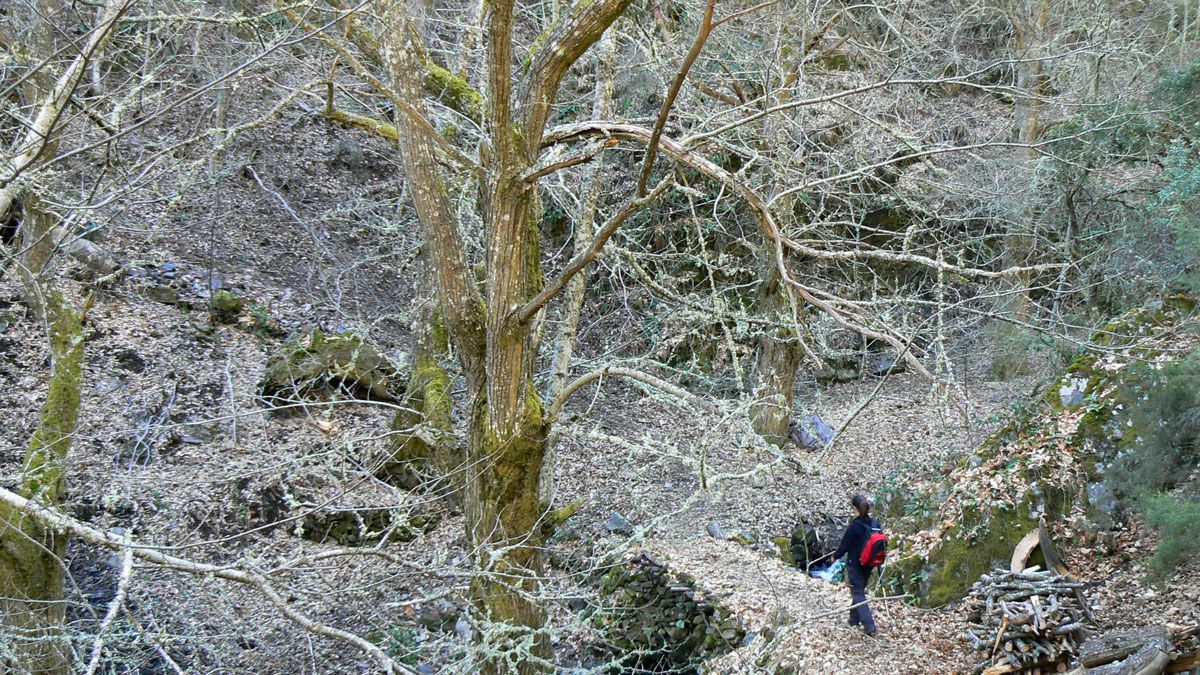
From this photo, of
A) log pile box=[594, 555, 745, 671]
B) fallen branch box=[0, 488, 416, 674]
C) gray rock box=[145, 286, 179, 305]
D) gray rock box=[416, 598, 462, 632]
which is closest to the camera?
fallen branch box=[0, 488, 416, 674]

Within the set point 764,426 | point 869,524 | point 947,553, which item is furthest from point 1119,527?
point 764,426

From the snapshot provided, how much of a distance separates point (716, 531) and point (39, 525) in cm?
645

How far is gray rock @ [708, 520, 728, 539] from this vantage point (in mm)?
9227

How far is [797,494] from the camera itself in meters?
9.98

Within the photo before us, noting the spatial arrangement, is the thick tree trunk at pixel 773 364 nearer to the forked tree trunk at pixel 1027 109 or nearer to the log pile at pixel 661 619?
the log pile at pixel 661 619

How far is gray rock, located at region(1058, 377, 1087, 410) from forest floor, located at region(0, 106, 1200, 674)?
101 cm

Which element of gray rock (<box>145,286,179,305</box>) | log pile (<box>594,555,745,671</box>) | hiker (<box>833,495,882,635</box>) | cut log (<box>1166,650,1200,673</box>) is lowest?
log pile (<box>594,555,745,671</box>)

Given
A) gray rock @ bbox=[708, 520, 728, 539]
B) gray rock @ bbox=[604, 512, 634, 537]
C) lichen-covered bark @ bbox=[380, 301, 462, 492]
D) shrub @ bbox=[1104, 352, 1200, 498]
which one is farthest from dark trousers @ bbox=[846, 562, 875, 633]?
lichen-covered bark @ bbox=[380, 301, 462, 492]

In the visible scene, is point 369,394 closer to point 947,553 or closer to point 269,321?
point 269,321

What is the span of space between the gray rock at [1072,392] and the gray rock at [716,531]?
3804 millimetres

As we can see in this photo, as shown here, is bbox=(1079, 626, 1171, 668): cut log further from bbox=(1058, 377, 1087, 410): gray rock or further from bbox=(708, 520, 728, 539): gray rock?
bbox=(708, 520, 728, 539): gray rock

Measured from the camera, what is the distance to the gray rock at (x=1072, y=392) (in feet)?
26.9

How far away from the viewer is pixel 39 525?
562 centimetres

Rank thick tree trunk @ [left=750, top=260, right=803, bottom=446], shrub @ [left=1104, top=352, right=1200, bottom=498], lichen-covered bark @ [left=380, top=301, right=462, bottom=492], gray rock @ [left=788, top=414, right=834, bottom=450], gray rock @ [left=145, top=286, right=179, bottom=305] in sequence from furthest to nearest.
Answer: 1. gray rock @ [left=145, top=286, right=179, bottom=305]
2. gray rock @ [left=788, top=414, right=834, bottom=450]
3. thick tree trunk @ [left=750, top=260, right=803, bottom=446]
4. lichen-covered bark @ [left=380, top=301, right=462, bottom=492]
5. shrub @ [left=1104, top=352, right=1200, bottom=498]
